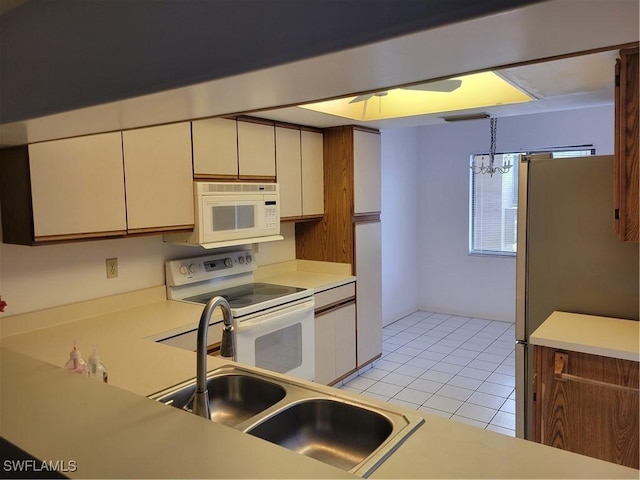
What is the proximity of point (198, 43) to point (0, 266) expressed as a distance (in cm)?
201

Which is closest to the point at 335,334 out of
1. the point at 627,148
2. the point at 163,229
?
the point at 163,229

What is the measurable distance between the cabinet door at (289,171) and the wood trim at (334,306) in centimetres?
74

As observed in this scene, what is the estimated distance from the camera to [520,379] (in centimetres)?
249

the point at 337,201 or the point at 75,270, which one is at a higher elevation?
the point at 337,201

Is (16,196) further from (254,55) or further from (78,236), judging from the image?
(254,55)

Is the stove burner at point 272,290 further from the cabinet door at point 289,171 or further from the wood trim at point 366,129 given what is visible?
the wood trim at point 366,129

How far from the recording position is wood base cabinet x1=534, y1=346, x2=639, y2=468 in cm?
195

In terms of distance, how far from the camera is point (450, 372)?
400cm

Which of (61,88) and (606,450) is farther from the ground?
(61,88)

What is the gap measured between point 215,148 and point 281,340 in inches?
50.2

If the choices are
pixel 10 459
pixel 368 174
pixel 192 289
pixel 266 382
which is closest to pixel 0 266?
pixel 192 289

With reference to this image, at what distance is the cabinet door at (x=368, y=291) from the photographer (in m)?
3.84

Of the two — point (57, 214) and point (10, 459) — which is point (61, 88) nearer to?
point (10, 459)

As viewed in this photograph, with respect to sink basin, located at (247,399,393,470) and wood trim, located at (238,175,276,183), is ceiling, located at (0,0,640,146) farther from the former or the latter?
wood trim, located at (238,175,276,183)
